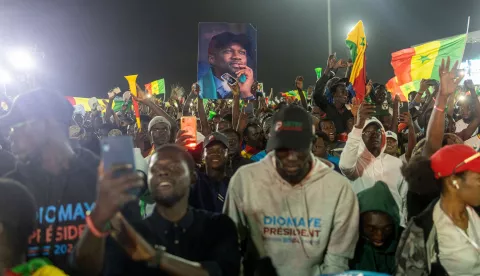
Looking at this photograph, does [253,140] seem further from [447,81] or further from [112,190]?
[112,190]

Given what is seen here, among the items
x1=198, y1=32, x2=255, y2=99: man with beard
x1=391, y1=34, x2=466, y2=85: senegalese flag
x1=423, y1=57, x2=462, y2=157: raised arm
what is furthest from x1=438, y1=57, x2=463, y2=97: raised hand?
x1=391, y1=34, x2=466, y2=85: senegalese flag

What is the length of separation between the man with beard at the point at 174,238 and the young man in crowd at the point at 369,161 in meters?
1.73

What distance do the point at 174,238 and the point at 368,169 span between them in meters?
2.43

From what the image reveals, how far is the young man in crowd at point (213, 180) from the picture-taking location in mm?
4070

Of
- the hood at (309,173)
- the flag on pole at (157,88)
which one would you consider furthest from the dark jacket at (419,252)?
the flag on pole at (157,88)

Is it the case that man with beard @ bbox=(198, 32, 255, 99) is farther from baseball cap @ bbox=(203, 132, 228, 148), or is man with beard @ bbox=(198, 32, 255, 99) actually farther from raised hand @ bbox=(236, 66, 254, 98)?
baseball cap @ bbox=(203, 132, 228, 148)

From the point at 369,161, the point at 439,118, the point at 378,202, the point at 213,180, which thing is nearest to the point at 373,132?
the point at 369,161

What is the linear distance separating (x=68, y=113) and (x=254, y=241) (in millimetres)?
1548

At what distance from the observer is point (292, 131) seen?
325 cm

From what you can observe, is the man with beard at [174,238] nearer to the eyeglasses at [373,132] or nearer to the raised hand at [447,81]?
the eyeglasses at [373,132]

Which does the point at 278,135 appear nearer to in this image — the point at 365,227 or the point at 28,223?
the point at 365,227

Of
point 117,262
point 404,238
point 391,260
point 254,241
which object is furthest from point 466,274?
point 117,262

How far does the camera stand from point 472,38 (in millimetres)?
36688

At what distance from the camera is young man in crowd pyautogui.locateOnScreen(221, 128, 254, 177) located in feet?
17.0
